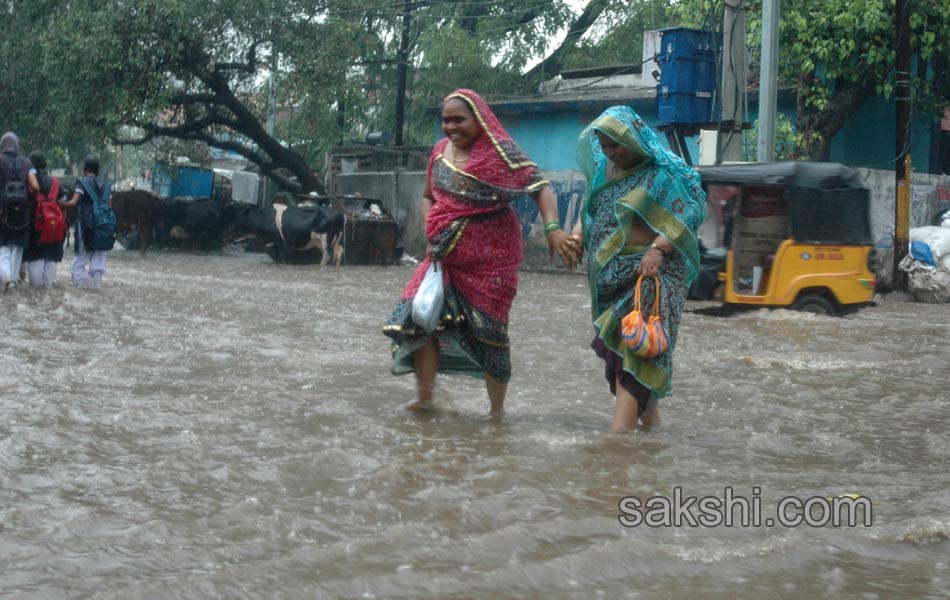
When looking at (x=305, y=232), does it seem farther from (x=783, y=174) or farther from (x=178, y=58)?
(x=783, y=174)

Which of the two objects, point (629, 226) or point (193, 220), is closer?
point (629, 226)

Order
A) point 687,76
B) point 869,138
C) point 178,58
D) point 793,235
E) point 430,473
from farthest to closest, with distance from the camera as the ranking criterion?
point 178,58, point 869,138, point 687,76, point 793,235, point 430,473

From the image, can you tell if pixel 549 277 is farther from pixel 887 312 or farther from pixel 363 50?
pixel 363 50

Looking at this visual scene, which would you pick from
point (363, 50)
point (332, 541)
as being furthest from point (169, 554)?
point (363, 50)

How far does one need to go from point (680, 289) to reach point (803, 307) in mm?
7379

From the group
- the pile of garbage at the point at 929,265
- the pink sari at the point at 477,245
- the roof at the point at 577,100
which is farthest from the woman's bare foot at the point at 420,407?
the roof at the point at 577,100

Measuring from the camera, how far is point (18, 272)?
11.9m

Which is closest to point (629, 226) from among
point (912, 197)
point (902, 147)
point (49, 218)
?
point (49, 218)

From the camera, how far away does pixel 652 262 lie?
5004 millimetres

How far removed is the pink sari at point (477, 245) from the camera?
537 cm

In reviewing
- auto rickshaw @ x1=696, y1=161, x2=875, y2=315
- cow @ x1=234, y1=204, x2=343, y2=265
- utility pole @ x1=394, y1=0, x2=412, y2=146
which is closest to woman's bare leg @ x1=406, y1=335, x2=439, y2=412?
auto rickshaw @ x1=696, y1=161, x2=875, y2=315

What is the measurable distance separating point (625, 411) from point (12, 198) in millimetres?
8072

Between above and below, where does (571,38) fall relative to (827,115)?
above

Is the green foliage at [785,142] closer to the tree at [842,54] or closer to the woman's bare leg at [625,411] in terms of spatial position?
the tree at [842,54]
